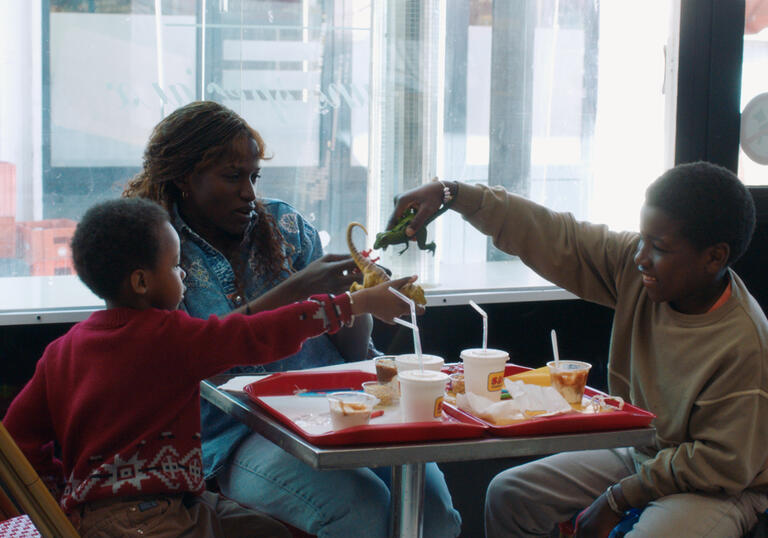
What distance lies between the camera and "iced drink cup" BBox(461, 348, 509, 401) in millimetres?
1861

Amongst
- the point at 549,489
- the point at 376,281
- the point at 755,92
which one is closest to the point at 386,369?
the point at 376,281

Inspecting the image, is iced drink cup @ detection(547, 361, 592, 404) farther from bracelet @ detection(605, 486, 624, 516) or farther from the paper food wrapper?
bracelet @ detection(605, 486, 624, 516)

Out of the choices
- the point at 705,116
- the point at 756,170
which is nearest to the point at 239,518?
the point at 705,116

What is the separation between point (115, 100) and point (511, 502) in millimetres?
1940

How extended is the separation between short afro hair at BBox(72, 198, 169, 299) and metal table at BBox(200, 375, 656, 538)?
373 mm

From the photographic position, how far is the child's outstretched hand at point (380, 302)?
1.95 metres

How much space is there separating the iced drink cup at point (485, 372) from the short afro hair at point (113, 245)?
77 cm

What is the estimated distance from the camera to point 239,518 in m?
1.91

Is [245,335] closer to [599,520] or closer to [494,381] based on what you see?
[494,381]

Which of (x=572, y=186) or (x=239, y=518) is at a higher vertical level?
(x=572, y=186)

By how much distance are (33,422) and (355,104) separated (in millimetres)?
1829

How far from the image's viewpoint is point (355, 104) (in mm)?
3219

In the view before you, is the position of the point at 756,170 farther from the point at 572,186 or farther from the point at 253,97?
the point at 253,97

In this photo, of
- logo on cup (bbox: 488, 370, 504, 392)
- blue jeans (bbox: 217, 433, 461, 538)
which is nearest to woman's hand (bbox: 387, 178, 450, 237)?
logo on cup (bbox: 488, 370, 504, 392)
